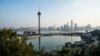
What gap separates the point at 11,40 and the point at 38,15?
78.4 metres

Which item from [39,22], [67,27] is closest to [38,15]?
[39,22]

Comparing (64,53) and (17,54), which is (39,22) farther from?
(17,54)

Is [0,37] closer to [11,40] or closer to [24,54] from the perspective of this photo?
[11,40]

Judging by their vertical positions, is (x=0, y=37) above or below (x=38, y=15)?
below

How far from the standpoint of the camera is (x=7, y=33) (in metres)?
10.4

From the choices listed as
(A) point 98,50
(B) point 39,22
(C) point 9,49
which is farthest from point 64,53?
(B) point 39,22

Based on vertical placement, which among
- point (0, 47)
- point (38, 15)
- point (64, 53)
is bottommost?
point (64, 53)

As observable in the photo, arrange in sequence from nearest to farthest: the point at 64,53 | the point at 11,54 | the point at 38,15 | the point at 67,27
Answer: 1. the point at 11,54
2. the point at 64,53
3. the point at 38,15
4. the point at 67,27

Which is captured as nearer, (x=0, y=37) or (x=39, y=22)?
(x=0, y=37)

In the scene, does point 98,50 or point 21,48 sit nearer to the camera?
point 21,48

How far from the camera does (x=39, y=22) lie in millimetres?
88438

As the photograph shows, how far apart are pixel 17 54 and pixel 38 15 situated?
79.0 meters

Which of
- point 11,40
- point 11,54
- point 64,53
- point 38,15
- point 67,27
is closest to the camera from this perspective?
point 11,54

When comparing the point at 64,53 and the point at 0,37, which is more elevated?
the point at 0,37
